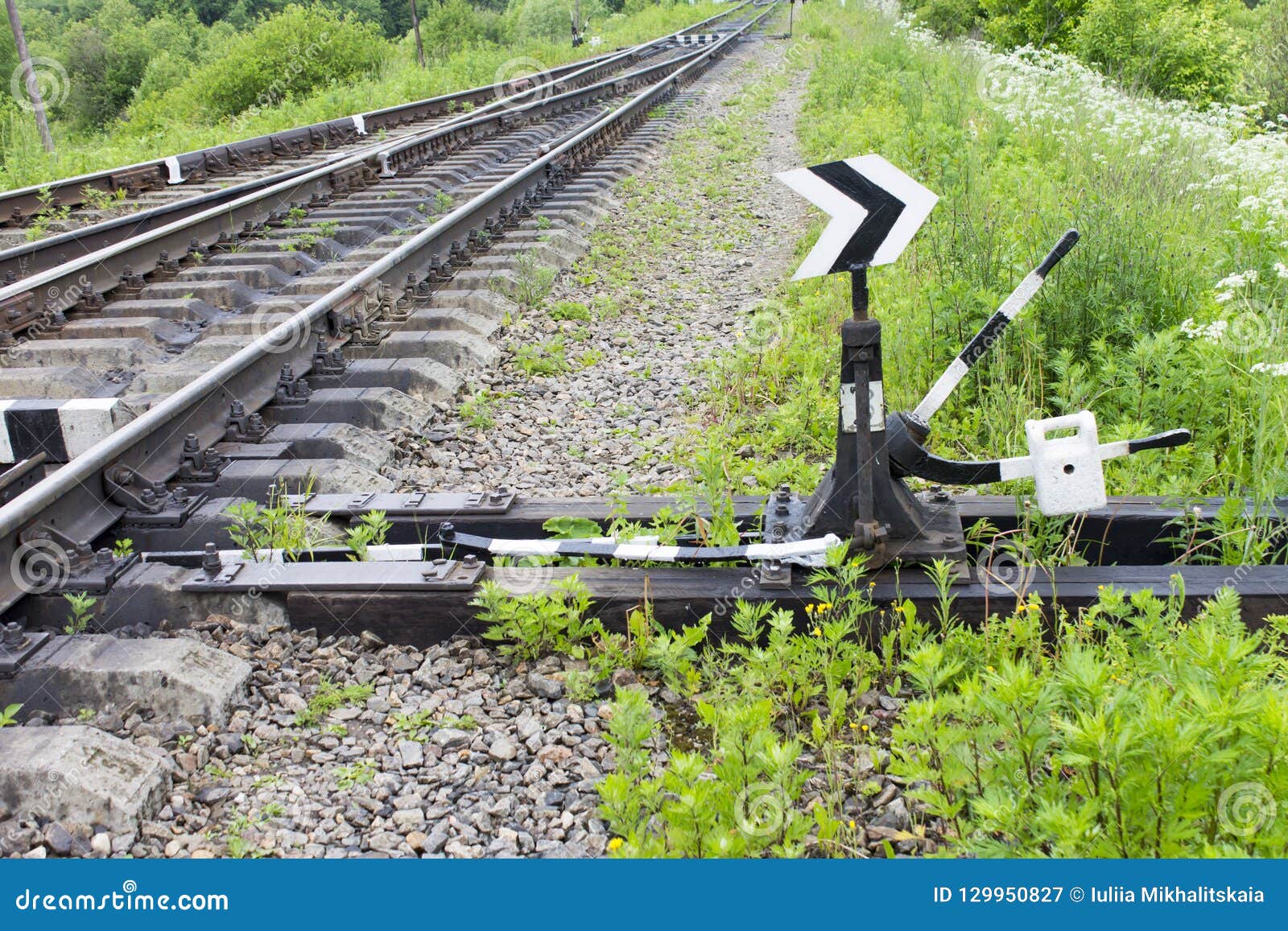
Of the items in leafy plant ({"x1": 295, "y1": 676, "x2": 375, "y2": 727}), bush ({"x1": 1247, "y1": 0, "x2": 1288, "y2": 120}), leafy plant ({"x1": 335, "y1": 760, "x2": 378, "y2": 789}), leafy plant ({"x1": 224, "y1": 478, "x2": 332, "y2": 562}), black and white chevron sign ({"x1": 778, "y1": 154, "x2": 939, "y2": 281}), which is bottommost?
leafy plant ({"x1": 335, "y1": 760, "x2": 378, "y2": 789})

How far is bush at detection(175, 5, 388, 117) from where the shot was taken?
21.1 m

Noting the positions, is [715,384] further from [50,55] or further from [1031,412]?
[50,55]

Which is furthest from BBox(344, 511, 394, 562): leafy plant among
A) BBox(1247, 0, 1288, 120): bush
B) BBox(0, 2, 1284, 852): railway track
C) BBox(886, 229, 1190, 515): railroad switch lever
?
BBox(1247, 0, 1288, 120): bush

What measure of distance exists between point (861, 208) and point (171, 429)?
116 inches

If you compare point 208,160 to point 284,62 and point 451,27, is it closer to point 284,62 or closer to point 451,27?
point 284,62

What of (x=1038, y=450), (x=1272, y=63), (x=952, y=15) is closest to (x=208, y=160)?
(x=1038, y=450)

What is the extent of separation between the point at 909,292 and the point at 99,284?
16.7ft

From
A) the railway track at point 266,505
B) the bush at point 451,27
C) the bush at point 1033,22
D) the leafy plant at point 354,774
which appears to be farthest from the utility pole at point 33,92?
the bush at point 1033,22

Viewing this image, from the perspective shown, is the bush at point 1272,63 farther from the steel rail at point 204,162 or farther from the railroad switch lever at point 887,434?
the railroad switch lever at point 887,434

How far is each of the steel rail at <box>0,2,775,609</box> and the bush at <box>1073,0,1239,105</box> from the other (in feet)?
59.1

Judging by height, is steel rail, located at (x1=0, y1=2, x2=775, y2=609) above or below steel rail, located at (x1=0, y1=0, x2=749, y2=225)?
below

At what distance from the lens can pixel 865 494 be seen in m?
3.03

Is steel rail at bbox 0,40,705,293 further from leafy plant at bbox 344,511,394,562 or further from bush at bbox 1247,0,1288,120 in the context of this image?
bush at bbox 1247,0,1288,120

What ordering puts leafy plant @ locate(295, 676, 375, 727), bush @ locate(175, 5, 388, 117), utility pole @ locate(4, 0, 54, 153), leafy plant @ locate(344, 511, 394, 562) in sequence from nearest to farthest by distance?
1. leafy plant @ locate(295, 676, 375, 727)
2. leafy plant @ locate(344, 511, 394, 562)
3. utility pole @ locate(4, 0, 54, 153)
4. bush @ locate(175, 5, 388, 117)
